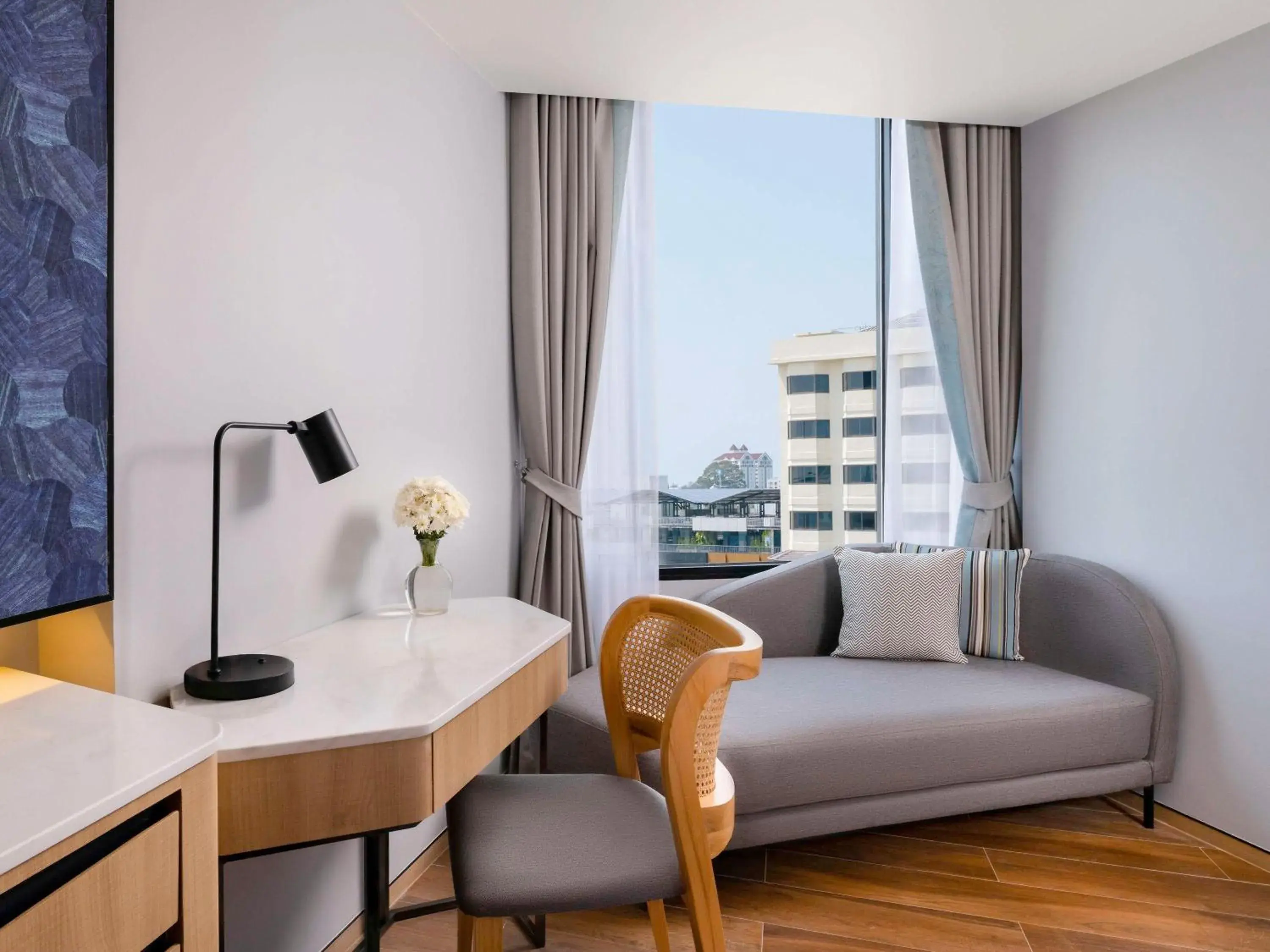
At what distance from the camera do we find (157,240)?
1.47 metres

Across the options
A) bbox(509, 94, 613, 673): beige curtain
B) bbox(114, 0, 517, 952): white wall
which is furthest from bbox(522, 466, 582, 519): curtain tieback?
bbox(114, 0, 517, 952): white wall

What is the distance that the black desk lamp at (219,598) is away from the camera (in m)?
1.42

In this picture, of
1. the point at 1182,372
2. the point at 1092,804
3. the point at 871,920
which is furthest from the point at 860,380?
the point at 871,920

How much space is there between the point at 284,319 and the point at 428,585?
27.0 inches

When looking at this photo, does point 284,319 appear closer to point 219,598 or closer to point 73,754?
point 219,598

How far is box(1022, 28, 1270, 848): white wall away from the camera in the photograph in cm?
248

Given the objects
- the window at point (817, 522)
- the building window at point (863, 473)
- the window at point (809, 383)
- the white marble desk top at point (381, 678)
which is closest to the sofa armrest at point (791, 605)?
the window at point (817, 522)

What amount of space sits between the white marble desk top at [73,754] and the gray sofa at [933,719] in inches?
54.7

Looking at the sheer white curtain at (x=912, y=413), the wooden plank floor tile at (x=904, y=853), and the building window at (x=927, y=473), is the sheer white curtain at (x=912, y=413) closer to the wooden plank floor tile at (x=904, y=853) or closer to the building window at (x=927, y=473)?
the building window at (x=927, y=473)

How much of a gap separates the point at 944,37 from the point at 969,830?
91.8 inches

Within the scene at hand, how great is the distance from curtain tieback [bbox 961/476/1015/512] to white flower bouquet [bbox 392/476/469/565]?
6.76 feet

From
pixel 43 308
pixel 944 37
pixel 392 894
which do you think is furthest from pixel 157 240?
pixel 944 37

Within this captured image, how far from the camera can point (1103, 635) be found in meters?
2.80

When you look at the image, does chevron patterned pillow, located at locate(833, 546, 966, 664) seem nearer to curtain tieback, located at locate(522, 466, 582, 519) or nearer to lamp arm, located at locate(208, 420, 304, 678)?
curtain tieback, located at locate(522, 466, 582, 519)
